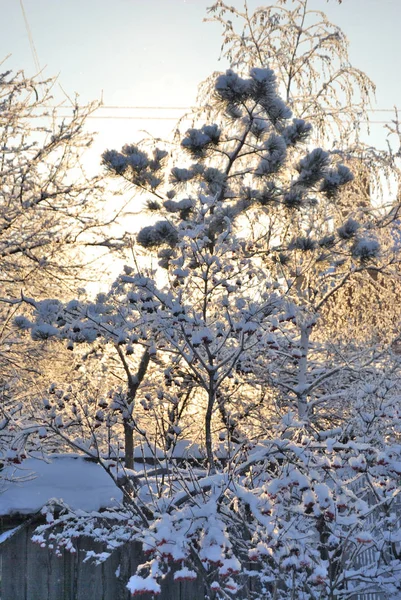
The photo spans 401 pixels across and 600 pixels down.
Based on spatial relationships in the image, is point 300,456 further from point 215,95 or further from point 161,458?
point 215,95

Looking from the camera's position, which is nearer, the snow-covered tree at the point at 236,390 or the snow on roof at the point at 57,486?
the snow-covered tree at the point at 236,390

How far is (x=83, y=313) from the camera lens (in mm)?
6102

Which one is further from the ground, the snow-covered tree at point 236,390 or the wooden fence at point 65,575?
the snow-covered tree at point 236,390

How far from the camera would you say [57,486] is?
7055 mm

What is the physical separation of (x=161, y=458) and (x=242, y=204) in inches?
118

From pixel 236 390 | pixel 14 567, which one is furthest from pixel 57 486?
pixel 236 390

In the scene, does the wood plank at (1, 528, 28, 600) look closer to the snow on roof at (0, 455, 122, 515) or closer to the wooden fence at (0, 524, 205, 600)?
the wooden fence at (0, 524, 205, 600)

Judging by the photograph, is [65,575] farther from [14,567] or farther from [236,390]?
Result: [236,390]

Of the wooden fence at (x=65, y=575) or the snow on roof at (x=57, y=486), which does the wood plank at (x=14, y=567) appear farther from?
the snow on roof at (x=57, y=486)

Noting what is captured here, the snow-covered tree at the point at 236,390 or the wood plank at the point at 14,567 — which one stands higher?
the snow-covered tree at the point at 236,390

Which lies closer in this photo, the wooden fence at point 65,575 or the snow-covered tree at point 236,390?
the snow-covered tree at point 236,390

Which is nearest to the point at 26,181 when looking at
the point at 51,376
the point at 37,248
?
the point at 37,248

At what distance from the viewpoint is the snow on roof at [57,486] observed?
22.1 ft

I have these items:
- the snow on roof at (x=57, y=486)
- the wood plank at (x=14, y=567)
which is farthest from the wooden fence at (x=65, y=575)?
the snow on roof at (x=57, y=486)
